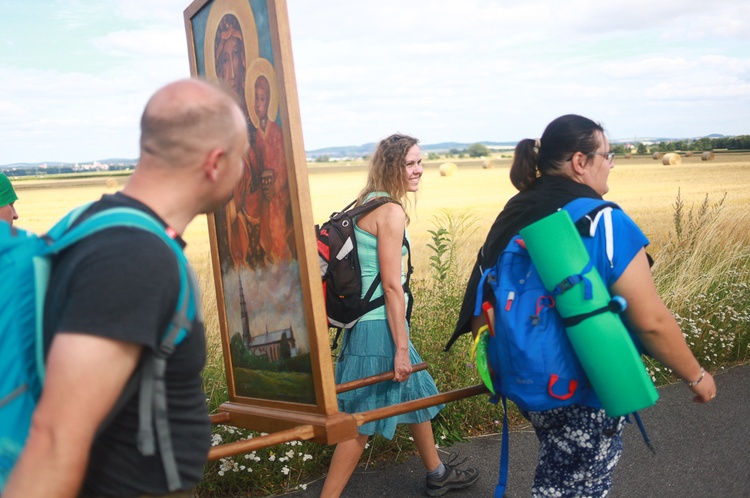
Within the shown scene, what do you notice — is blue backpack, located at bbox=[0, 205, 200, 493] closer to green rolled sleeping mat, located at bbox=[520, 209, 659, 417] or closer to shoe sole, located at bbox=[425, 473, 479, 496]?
green rolled sleeping mat, located at bbox=[520, 209, 659, 417]

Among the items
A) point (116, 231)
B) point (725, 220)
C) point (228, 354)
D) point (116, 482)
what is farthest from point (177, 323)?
point (725, 220)

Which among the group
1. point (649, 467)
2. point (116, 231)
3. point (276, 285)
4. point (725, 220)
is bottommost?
point (649, 467)

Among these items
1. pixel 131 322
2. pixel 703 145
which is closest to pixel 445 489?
pixel 131 322

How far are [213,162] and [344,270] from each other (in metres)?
2.20

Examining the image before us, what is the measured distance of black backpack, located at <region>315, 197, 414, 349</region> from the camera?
3.74m

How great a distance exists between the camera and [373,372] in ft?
12.8

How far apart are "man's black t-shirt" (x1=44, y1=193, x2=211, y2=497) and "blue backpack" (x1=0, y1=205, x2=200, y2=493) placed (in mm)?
22

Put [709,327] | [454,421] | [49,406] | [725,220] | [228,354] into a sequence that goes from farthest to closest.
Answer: [725,220]
[709,327]
[454,421]
[228,354]
[49,406]

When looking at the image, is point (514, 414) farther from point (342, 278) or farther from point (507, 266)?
point (507, 266)

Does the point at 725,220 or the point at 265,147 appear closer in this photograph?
the point at 265,147

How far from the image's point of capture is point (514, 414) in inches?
226

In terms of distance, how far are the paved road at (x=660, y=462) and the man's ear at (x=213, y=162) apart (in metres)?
3.17

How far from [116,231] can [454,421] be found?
4.25 meters

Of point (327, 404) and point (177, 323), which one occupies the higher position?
point (177, 323)
